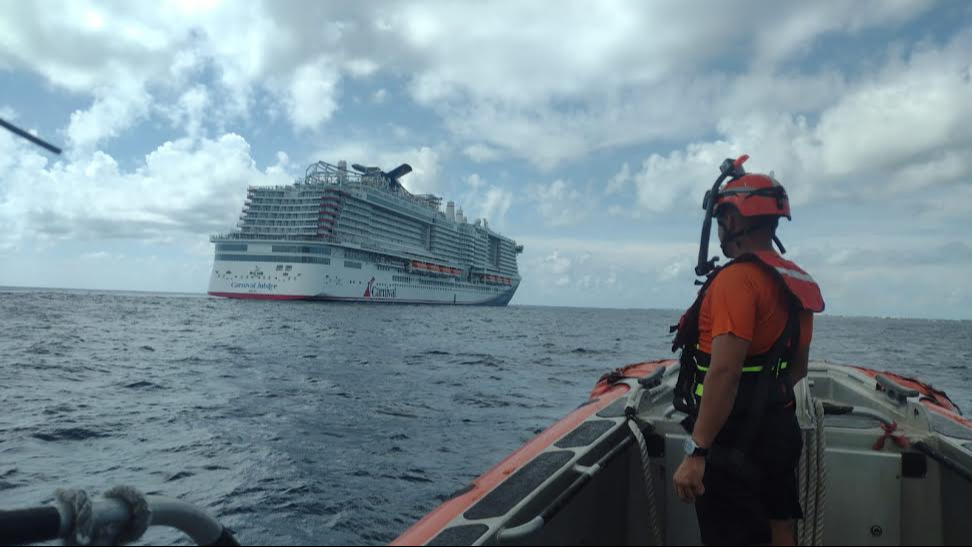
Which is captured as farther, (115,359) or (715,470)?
(115,359)

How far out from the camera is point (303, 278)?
58.7 metres

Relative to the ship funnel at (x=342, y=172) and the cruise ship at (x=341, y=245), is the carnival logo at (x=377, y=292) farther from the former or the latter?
the ship funnel at (x=342, y=172)

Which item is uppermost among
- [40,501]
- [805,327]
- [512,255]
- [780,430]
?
[512,255]

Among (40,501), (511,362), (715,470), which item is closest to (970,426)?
(715,470)

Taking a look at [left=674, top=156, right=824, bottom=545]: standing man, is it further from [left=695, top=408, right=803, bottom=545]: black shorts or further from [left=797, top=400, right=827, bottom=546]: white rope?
[left=797, top=400, right=827, bottom=546]: white rope

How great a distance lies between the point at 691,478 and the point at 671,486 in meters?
1.29

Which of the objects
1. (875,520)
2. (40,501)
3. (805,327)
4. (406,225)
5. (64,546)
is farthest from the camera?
(406,225)

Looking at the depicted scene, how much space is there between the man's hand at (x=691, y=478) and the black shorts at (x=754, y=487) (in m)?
0.10

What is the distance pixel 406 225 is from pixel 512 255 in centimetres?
3188

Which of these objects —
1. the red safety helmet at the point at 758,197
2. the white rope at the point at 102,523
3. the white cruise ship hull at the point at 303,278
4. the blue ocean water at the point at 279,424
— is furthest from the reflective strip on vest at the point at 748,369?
the white cruise ship hull at the point at 303,278

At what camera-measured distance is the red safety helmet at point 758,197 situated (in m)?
2.36

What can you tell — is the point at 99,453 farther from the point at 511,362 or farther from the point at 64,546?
the point at 511,362

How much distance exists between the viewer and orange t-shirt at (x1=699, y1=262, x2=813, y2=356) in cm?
213

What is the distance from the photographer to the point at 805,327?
2.41m
